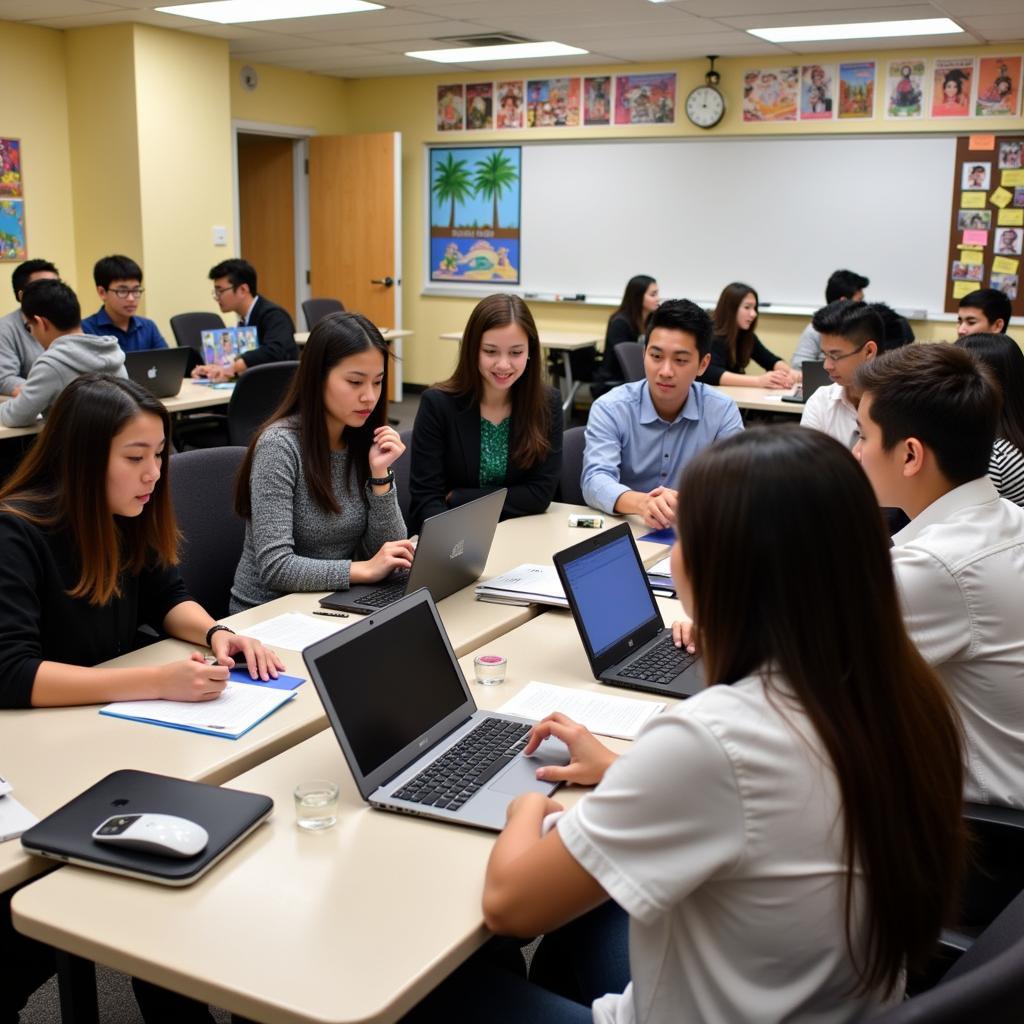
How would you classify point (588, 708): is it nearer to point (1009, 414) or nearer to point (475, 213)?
point (1009, 414)

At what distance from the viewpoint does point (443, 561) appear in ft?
7.63

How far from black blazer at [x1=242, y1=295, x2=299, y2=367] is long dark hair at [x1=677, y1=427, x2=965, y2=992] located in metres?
4.70

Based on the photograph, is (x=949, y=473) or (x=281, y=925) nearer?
(x=281, y=925)

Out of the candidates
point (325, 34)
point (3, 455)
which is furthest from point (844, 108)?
point (3, 455)

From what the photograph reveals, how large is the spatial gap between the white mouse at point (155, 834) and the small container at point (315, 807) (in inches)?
5.1

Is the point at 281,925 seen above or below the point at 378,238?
below

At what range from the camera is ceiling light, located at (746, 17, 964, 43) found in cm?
612

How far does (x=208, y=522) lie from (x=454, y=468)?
78 centimetres

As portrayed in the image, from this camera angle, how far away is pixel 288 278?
30.3 ft

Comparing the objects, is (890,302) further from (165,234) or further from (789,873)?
(789,873)

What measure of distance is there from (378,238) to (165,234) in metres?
2.07

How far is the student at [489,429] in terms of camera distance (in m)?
3.10

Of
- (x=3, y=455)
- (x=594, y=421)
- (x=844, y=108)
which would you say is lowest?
(x=3, y=455)

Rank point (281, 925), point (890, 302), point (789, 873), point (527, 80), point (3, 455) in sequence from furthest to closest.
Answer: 1. point (527, 80)
2. point (890, 302)
3. point (3, 455)
4. point (281, 925)
5. point (789, 873)
